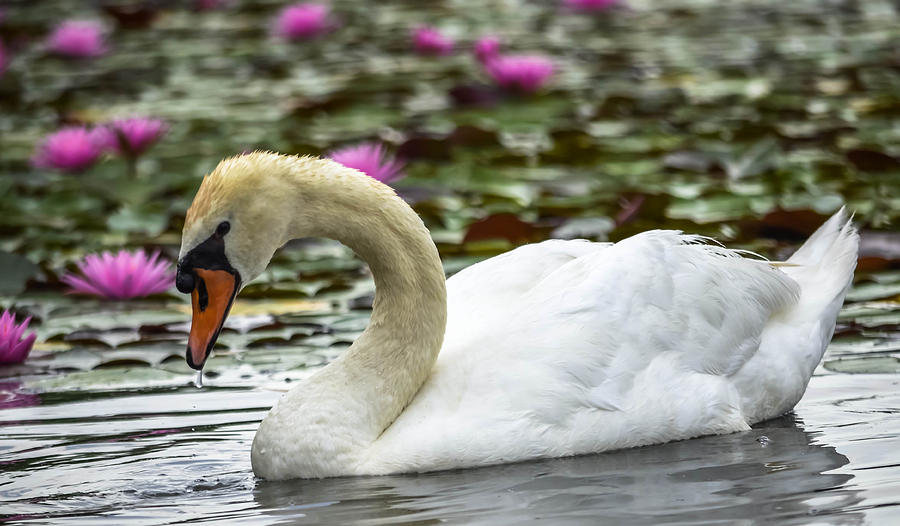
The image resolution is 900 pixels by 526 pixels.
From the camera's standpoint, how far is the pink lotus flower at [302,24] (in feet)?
39.1

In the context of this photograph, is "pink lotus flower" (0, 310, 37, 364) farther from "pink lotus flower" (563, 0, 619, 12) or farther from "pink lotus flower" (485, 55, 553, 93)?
"pink lotus flower" (563, 0, 619, 12)

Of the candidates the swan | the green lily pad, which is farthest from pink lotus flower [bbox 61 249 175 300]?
the green lily pad

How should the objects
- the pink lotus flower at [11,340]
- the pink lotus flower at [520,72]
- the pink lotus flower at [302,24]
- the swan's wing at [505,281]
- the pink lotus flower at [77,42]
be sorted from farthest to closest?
the pink lotus flower at [302,24] → the pink lotus flower at [77,42] → the pink lotus flower at [520,72] → the pink lotus flower at [11,340] → the swan's wing at [505,281]

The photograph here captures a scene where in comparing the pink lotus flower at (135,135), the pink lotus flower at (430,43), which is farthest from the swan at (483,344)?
the pink lotus flower at (430,43)

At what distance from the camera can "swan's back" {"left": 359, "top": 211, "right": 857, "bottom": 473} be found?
4379 millimetres

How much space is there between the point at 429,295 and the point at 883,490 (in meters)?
1.46

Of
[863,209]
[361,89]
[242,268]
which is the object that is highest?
[242,268]

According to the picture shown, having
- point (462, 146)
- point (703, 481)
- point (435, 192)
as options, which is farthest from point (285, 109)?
point (703, 481)

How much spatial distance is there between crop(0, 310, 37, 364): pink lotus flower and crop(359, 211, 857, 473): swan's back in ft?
5.09

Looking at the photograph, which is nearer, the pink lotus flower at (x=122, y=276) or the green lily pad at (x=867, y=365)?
the green lily pad at (x=867, y=365)

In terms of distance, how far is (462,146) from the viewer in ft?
28.5

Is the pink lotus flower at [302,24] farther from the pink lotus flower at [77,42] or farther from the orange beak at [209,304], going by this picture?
the orange beak at [209,304]

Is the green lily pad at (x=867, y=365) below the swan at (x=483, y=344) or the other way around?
below

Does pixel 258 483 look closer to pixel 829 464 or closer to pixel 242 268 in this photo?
pixel 242 268
